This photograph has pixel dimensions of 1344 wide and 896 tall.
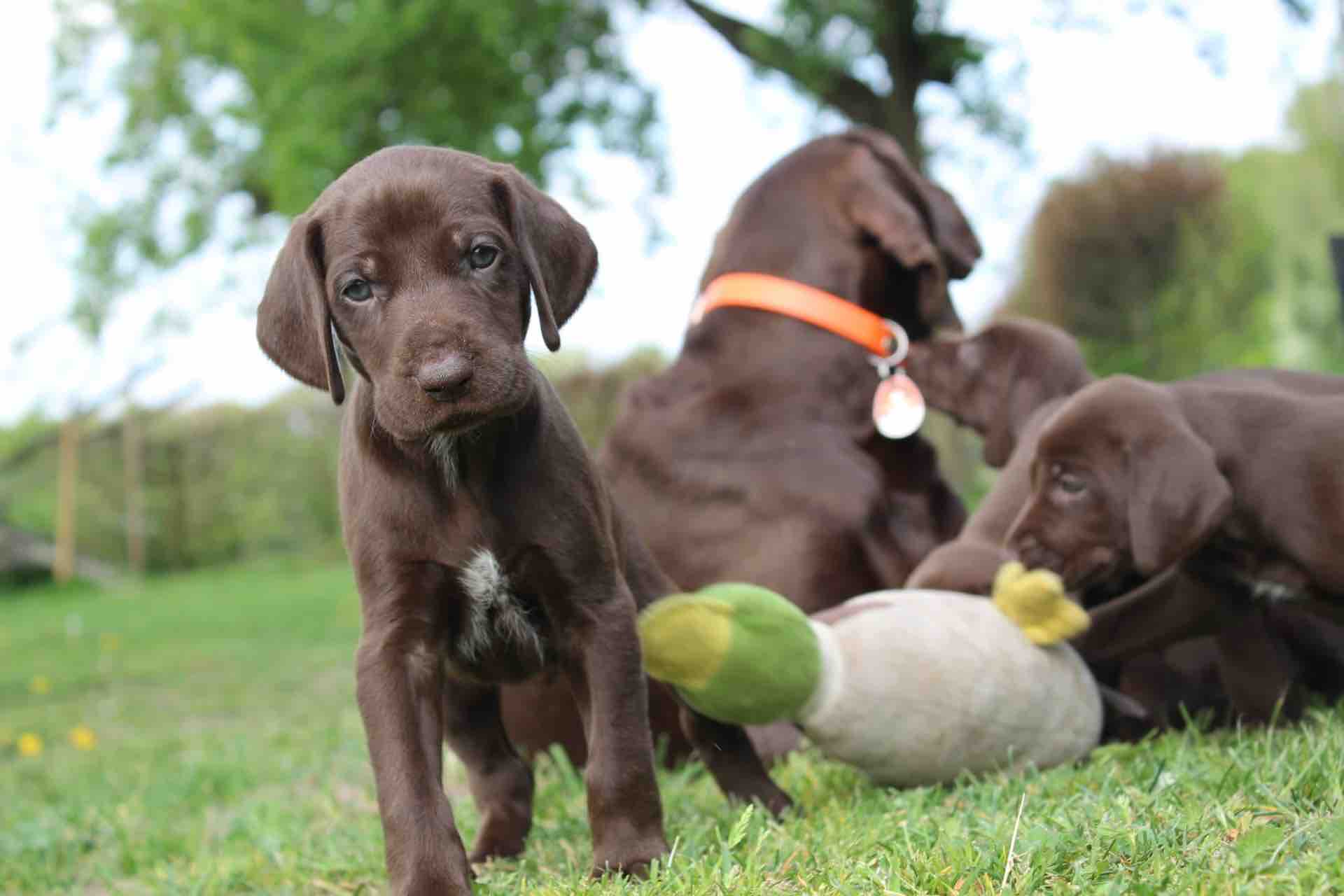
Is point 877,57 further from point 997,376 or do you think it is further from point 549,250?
point 549,250

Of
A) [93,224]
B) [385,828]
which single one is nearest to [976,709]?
[385,828]

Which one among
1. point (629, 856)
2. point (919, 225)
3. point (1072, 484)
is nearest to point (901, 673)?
point (1072, 484)

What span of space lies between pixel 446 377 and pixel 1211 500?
167cm

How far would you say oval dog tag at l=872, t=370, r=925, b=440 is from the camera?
13.2ft

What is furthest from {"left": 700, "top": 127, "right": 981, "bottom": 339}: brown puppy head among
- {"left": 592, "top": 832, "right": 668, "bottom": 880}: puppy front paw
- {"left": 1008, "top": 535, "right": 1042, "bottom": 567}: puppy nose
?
{"left": 592, "top": 832, "right": 668, "bottom": 880}: puppy front paw

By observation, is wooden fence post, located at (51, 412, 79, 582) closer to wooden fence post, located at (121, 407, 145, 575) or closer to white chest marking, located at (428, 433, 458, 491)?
wooden fence post, located at (121, 407, 145, 575)

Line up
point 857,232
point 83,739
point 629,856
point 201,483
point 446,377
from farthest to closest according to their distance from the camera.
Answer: point 201,483, point 83,739, point 857,232, point 629,856, point 446,377

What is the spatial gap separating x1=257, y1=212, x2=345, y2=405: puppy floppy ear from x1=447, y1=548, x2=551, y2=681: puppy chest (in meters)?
0.42

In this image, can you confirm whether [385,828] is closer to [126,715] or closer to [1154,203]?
[126,715]

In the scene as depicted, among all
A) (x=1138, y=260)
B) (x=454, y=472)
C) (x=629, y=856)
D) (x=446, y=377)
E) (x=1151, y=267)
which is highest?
(x=446, y=377)

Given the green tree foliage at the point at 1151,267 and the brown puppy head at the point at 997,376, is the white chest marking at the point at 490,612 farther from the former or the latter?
the green tree foliage at the point at 1151,267

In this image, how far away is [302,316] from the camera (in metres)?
2.65

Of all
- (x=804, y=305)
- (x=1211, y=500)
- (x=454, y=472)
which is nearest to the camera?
(x=454, y=472)

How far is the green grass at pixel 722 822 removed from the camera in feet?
6.55
